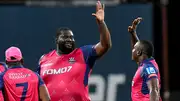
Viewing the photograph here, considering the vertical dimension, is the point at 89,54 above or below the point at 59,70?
above

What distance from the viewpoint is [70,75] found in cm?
780

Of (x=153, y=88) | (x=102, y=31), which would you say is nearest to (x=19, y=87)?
(x=102, y=31)

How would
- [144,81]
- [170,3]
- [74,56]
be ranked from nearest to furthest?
[144,81] < [74,56] < [170,3]

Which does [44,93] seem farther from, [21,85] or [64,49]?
[64,49]

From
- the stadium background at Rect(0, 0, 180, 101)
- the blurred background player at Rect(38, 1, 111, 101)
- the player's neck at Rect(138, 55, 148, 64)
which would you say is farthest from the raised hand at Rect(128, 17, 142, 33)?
the stadium background at Rect(0, 0, 180, 101)

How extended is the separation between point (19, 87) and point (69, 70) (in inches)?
28.2

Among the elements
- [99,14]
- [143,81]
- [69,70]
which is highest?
[99,14]

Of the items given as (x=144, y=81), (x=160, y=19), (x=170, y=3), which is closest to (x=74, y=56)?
(x=144, y=81)

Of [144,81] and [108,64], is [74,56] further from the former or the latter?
[108,64]

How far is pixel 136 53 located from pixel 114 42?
10.0 feet

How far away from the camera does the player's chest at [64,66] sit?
782 cm

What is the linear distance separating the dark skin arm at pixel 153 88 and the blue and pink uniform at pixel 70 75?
83 cm

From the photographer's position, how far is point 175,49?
47.6 feet

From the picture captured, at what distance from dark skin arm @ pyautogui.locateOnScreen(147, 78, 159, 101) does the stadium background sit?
3.42 m
